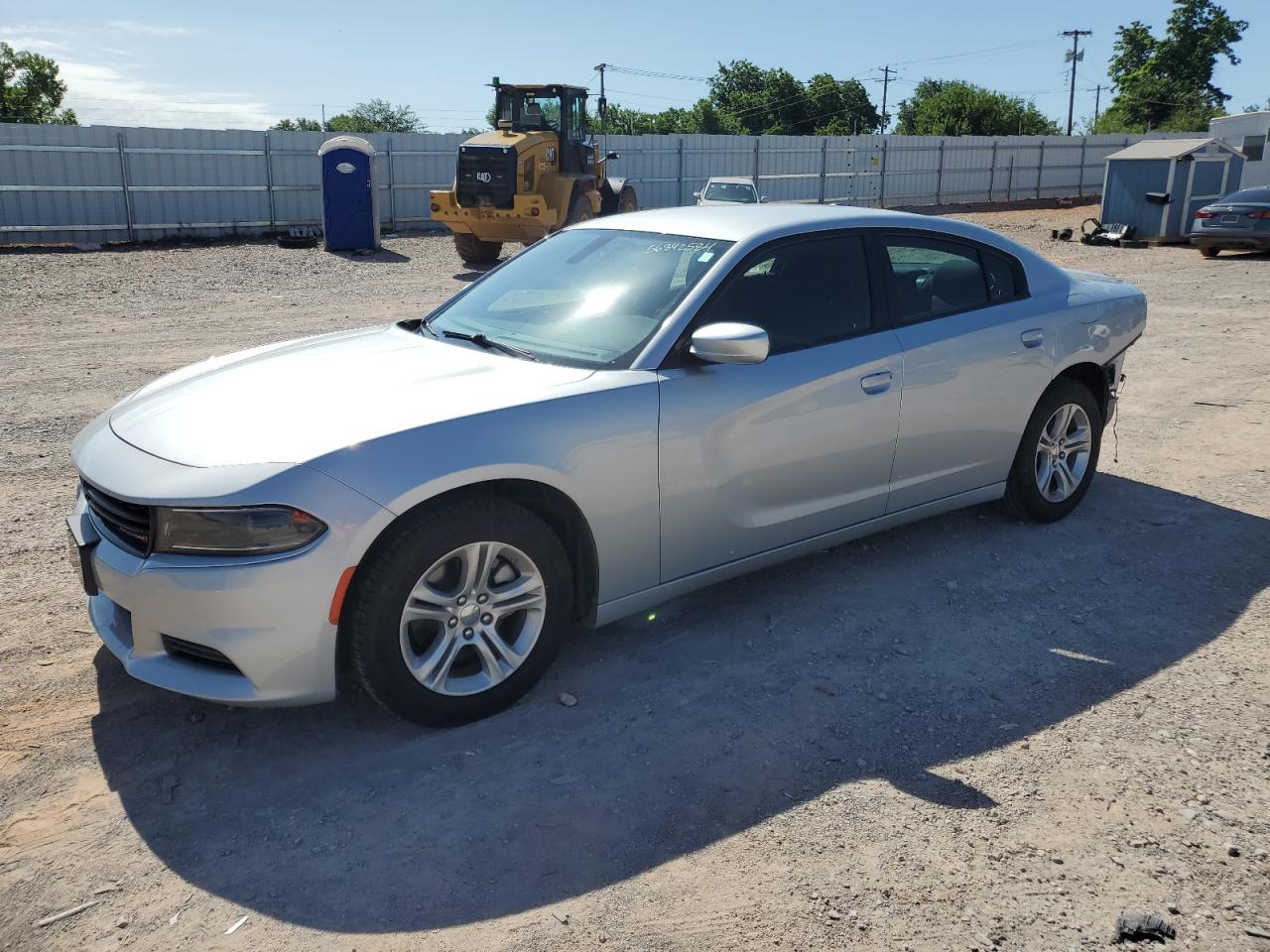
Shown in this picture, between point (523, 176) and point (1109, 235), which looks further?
point (1109, 235)

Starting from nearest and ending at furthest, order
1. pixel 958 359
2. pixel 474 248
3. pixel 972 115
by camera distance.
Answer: pixel 958 359
pixel 474 248
pixel 972 115

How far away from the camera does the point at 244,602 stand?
3205 millimetres

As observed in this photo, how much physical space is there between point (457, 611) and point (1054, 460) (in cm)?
346

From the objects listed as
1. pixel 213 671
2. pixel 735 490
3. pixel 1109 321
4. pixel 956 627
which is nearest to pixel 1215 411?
pixel 1109 321

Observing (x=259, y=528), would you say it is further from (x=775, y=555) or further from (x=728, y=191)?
(x=728, y=191)

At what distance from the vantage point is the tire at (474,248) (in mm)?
19172

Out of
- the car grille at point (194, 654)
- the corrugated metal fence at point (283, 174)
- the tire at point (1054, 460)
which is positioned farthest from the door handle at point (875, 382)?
the corrugated metal fence at point (283, 174)

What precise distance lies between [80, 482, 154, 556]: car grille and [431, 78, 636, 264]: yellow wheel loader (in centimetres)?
1531

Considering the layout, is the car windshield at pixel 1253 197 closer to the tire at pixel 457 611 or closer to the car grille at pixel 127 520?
the tire at pixel 457 611

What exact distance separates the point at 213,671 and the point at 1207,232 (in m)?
21.8

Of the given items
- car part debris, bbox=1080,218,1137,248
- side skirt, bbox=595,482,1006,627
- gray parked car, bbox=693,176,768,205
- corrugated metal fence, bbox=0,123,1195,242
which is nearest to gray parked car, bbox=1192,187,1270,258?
car part debris, bbox=1080,218,1137,248

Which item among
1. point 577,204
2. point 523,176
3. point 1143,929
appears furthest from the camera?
point 577,204

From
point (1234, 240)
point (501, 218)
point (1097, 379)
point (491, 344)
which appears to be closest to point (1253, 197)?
point (1234, 240)

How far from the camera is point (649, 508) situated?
394cm
